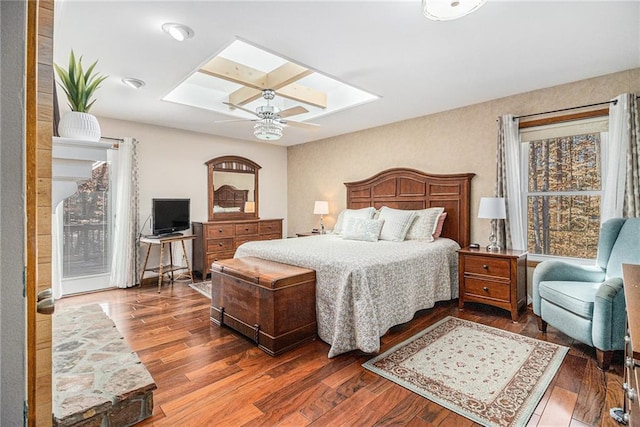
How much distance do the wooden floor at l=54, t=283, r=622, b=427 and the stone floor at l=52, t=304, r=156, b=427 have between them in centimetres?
16

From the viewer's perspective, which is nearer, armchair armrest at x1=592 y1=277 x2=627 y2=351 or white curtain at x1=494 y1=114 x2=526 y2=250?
armchair armrest at x1=592 y1=277 x2=627 y2=351

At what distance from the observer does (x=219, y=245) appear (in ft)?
17.2

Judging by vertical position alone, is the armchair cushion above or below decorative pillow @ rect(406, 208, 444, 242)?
below

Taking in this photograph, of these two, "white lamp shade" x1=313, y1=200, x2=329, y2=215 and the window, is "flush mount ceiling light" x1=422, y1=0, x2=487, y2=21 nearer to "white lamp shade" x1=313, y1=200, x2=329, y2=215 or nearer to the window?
the window

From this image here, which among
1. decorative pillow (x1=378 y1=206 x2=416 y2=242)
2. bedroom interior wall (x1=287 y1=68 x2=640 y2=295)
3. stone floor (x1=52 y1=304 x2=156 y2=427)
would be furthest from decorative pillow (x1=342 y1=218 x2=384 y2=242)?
stone floor (x1=52 y1=304 x2=156 y2=427)

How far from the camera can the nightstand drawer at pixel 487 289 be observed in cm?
324

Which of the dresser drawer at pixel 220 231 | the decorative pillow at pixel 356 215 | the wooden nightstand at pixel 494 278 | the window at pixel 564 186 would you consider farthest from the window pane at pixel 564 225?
the dresser drawer at pixel 220 231

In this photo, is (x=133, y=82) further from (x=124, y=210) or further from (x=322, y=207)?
(x=322, y=207)

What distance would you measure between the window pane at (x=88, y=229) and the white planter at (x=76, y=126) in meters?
3.56

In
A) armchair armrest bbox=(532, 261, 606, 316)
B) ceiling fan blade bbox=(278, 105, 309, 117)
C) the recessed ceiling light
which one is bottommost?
armchair armrest bbox=(532, 261, 606, 316)

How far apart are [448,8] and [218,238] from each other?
4.49 m

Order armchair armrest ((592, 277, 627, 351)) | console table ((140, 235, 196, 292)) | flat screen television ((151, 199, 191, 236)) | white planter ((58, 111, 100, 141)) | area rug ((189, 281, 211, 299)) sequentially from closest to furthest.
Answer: white planter ((58, 111, 100, 141)) < armchair armrest ((592, 277, 627, 351)) < area rug ((189, 281, 211, 299)) < console table ((140, 235, 196, 292)) < flat screen television ((151, 199, 191, 236))

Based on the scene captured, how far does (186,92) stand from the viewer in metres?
3.95

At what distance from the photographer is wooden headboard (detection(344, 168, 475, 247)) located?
4.07 meters
